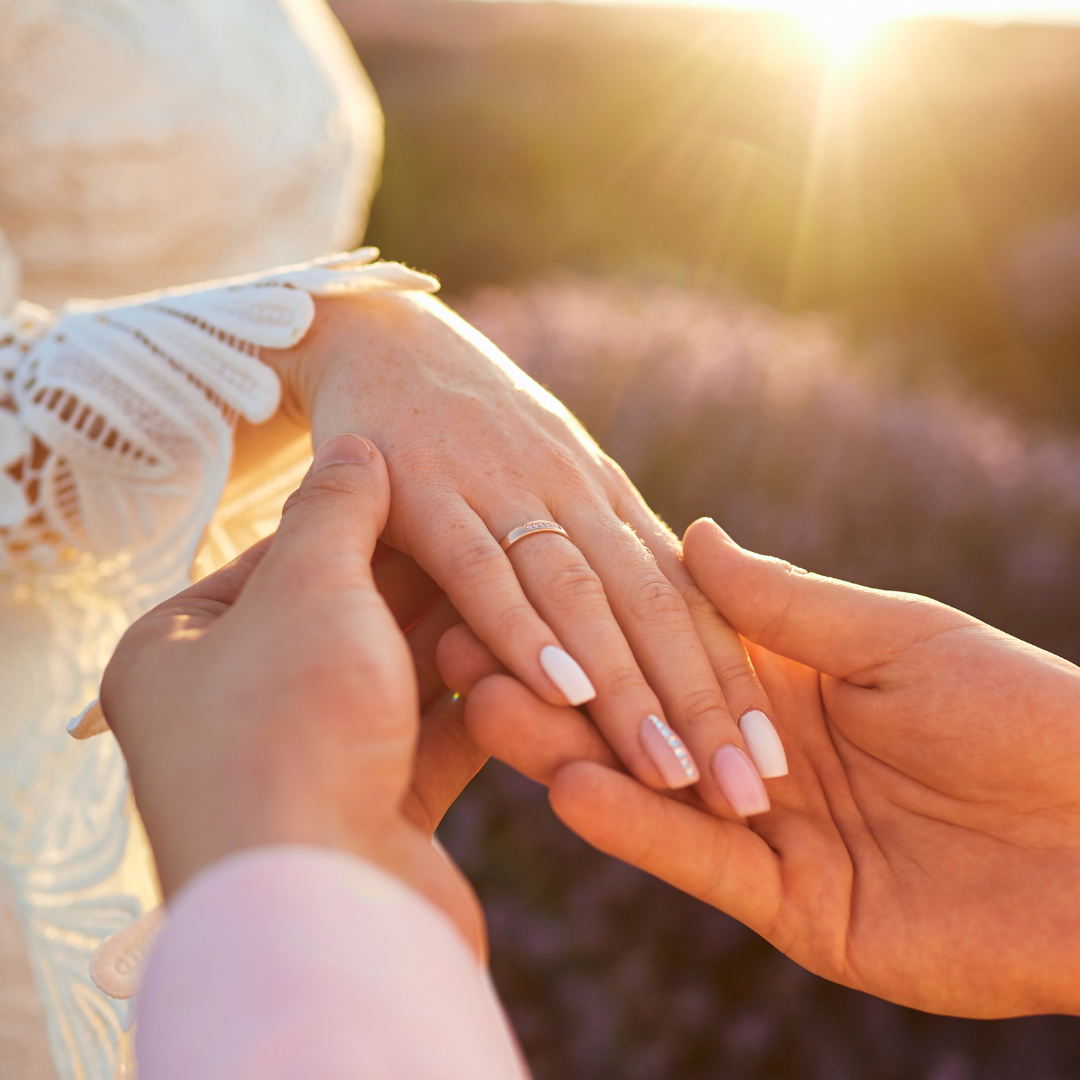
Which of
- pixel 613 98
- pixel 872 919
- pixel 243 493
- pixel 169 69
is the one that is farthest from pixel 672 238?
pixel 872 919

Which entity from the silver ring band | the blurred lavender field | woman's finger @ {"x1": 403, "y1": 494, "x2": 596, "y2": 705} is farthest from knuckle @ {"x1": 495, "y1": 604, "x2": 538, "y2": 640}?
the blurred lavender field

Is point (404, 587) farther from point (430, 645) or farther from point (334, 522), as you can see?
point (334, 522)

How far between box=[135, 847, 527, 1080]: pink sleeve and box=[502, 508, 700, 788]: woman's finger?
44 centimetres

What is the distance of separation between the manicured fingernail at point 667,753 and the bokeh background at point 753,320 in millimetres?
1501

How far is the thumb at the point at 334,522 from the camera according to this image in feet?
2.97

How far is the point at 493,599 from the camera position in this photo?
1135mm

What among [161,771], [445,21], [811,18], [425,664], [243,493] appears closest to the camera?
[161,771]

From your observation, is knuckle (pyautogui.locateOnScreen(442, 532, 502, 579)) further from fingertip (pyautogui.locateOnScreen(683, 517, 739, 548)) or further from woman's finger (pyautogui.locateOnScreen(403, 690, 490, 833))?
fingertip (pyautogui.locateOnScreen(683, 517, 739, 548))

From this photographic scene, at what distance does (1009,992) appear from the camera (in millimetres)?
1096

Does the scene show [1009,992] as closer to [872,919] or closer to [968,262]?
[872,919]

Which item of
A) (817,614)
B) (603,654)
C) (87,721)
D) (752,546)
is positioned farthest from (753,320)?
(87,721)

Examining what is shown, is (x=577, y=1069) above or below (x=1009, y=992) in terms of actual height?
below

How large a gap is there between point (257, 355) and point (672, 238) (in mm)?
6449

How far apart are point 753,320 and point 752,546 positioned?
1.66 m
